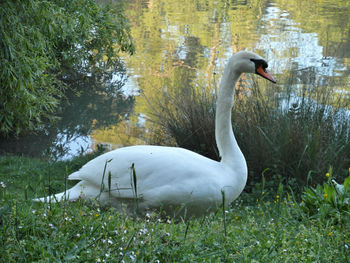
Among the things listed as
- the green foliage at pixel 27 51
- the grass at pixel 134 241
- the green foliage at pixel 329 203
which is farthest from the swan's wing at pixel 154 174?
the green foliage at pixel 27 51

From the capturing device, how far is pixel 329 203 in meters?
3.70

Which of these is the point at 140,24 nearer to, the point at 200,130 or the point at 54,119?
the point at 54,119

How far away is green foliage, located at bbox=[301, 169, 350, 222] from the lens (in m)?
3.53

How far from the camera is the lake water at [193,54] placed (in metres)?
9.59

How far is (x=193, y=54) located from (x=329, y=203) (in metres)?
11.2

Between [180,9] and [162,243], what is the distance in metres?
21.3

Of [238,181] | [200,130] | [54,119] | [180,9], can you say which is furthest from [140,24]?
[238,181]

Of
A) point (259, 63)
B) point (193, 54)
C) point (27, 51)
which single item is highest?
point (259, 63)

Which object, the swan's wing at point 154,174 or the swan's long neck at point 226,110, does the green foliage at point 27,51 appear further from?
the swan's long neck at point 226,110

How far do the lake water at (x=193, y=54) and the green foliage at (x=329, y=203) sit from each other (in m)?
4.00

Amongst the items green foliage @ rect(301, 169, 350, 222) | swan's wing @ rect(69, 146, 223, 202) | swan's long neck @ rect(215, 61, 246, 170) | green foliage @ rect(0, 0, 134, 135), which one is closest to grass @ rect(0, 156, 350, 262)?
green foliage @ rect(301, 169, 350, 222)

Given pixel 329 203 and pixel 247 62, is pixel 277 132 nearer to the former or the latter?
pixel 247 62

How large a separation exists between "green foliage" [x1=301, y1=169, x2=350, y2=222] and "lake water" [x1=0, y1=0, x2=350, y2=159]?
4.00 m

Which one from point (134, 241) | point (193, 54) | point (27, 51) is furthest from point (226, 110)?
point (193, 54)
